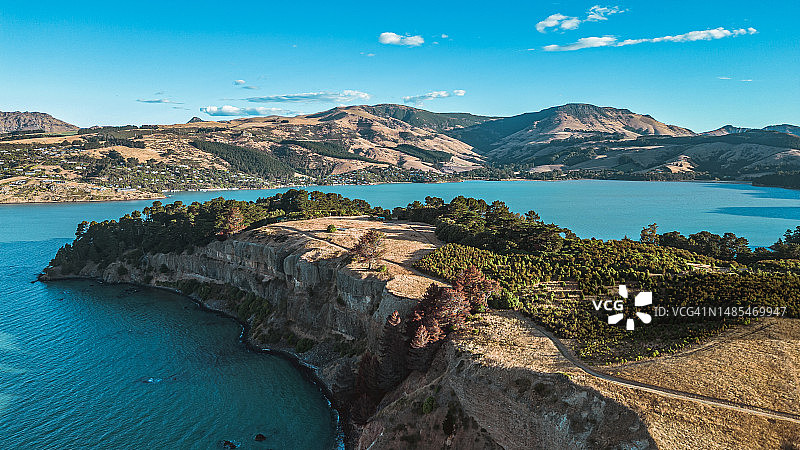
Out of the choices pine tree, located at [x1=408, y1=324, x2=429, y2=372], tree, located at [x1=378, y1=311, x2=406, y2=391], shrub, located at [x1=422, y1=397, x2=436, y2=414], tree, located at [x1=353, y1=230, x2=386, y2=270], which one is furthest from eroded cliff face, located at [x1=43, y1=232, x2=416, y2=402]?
shrub, located at [x1=422, y1=397, x2=436, y2=414]

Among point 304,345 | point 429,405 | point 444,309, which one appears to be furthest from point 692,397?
point 304,345

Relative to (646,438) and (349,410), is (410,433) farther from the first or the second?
(646,438)

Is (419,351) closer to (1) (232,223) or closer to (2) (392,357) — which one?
(2) (392,357)

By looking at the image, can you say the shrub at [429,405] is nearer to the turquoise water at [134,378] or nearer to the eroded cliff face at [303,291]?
the eroded cliff face at [303,291]

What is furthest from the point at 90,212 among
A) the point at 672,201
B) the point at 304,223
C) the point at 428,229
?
the point at 672,201

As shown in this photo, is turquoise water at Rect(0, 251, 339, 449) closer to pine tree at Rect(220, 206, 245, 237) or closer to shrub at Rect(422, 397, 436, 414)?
shrub at Rect(422, 397, 436, 414)

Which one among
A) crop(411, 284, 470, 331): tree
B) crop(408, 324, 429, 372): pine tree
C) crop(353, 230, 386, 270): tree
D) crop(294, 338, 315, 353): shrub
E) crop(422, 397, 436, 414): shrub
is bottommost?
crop(294, 338, 315, 353): shrub
